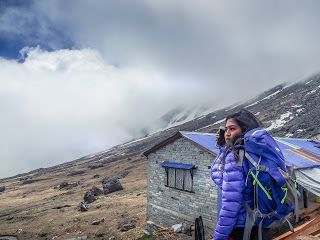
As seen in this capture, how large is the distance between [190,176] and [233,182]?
14128mm

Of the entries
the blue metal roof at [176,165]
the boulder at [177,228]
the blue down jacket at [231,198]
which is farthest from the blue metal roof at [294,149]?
the blue down jacket at [231,198]

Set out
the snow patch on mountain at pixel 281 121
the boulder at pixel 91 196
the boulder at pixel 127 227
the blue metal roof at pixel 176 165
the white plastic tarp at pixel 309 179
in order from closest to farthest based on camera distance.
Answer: the white plastic tarp at pixel 309 179 → the blue metal roof at pixel 176 165 → the boulder at pixel 127 227 → the boulder at pixel 91 196 → the snow patch on mountain at pixel 281 121

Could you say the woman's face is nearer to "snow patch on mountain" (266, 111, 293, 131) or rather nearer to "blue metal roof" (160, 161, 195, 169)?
"blue metal roof" (160, 161, 195, 169)

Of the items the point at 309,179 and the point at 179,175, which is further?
the point at 179,175

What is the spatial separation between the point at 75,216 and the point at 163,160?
44.1 feet

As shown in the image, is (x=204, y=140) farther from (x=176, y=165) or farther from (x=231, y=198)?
(x=231, y=198)

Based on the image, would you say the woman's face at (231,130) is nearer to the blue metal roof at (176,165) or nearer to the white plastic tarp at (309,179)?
the white plastic tarp at (309,179)

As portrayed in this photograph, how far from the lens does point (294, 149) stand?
17.2 metres

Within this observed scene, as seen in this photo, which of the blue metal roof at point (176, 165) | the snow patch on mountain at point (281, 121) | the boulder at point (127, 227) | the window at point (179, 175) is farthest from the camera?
the snow patch on mountain at point (281, 121)

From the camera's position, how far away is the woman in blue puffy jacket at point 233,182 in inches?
139

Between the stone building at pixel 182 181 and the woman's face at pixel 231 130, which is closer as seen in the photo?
the woman's face at pixel 231 130

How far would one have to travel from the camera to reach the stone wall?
16.5 meters

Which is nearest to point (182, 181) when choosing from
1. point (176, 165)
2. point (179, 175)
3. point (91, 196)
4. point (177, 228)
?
point (179, 175)

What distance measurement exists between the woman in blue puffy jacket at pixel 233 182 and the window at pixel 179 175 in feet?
43.6
